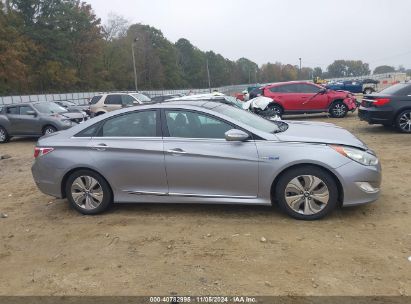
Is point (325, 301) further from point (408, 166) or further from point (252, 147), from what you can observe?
point (408, 166)

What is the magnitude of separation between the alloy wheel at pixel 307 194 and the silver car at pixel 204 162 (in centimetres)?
1

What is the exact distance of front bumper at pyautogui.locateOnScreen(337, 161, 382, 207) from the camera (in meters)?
4.71

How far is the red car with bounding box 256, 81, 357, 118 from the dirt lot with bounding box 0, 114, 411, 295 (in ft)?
33.3

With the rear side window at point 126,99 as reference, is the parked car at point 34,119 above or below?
below

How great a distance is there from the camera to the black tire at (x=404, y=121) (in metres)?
11.2

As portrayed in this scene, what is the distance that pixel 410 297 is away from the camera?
3.22 meters

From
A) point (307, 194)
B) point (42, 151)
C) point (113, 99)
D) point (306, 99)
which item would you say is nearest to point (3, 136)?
point (113, 99)

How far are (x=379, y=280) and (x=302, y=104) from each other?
42.7 ft

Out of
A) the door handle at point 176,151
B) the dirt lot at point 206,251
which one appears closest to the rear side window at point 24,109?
the dirt lot at point 206,251

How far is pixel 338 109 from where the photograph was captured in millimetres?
16219

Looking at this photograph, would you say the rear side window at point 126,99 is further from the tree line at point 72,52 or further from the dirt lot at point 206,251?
the tree line at point 72,52

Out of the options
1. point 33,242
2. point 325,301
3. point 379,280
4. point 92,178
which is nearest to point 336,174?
point 379,280

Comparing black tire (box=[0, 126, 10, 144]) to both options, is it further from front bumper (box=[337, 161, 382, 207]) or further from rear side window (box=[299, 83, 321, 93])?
front bumper (box=[337, 161, 382, 207])

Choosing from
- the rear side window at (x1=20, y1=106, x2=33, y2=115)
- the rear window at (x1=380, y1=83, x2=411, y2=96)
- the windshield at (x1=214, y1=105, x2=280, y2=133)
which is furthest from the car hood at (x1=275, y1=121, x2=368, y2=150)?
the rear side window at (x1=20, y1=106, x2=33, y2=115)
